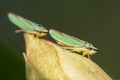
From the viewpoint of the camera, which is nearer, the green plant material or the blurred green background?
the green plant material

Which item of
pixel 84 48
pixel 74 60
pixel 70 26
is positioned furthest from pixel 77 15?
pixel 74 60

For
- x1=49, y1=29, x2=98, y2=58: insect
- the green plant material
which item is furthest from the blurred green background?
the green plant material

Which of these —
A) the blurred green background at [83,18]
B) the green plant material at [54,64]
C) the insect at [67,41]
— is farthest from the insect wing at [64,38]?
the blurred green background at [83,18]

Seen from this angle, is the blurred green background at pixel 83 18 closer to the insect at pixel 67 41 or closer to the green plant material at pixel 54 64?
the insect at pixel 67 41

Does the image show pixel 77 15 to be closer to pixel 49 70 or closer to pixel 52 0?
pixel 52 0

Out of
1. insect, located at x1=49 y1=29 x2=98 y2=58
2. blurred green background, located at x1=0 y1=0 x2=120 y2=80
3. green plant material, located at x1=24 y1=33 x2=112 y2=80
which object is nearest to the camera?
green plant material, located at x1=24 y1=33 x2=112 y2=80

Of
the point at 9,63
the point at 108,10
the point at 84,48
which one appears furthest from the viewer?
the point at 108,10

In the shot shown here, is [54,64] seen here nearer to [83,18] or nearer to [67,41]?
[67,41]

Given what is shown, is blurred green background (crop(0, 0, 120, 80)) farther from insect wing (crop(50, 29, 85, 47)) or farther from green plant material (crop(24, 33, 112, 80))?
green plant material (crop(24, 33, 112, 80))
